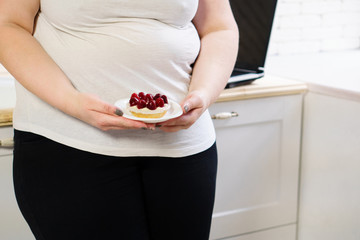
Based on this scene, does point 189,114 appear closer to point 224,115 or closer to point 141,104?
point 141,104

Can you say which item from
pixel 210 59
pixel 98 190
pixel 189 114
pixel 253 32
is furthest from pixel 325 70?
pixel 98 190

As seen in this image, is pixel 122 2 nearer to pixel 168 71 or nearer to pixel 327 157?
pixel 168 71

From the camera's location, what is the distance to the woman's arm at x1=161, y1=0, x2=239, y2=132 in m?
0.81

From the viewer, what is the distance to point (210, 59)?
36.4 inches

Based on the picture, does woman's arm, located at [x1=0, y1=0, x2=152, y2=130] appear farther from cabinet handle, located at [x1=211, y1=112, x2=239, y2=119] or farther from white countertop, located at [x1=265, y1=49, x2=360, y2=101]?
white countertop, located at [x1=265, y1=49, x2=360, y2=101]

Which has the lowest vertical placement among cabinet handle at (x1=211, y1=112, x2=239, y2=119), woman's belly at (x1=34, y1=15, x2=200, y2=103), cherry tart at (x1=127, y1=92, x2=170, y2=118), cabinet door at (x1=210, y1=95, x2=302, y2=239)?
cabinet door at (x1=210, y1=95, x2=302, y2=239)

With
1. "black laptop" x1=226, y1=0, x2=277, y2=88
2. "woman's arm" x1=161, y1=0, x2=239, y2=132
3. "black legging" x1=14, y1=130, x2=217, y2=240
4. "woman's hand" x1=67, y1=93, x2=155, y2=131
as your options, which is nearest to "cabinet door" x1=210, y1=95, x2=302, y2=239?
"black laptop" x1=226, y1=0, x2=277, y2=88

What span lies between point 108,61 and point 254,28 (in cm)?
84

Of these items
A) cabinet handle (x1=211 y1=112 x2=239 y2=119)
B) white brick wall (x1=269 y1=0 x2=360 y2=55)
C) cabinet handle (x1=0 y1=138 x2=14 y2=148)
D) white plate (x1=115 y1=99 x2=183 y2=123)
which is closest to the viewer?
white plate (x1=115 y1=99 x2=183 y2=123)

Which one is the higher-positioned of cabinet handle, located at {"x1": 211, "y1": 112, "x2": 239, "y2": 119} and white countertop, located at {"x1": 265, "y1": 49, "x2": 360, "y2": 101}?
white countertop, located at {"x1": 265, "y1": 49, "x2": 360, "y2": 101}

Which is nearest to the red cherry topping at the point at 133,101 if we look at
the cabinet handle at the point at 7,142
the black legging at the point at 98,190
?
the black legging at the point at 98,190

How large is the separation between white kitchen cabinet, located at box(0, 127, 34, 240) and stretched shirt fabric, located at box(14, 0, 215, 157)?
41cm

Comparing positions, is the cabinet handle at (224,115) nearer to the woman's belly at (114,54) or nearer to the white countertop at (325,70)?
the white countertop at (325,70)

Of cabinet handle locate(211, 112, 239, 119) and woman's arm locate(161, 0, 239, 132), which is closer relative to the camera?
woman's arm locate(161, 0, 239, 132)
